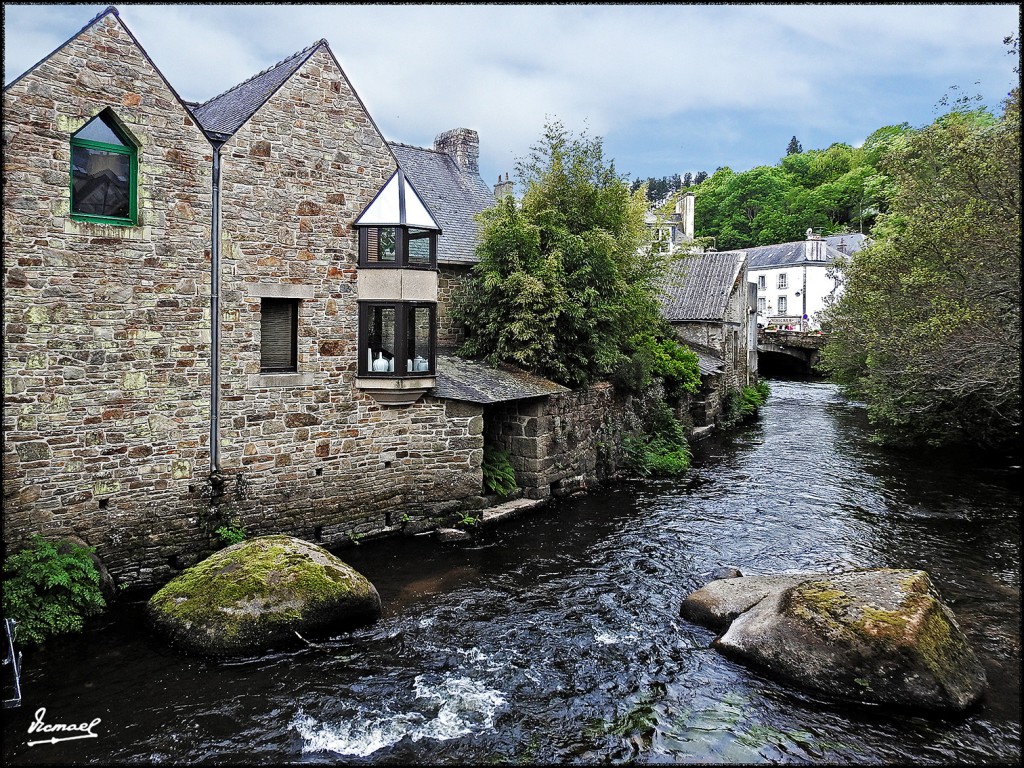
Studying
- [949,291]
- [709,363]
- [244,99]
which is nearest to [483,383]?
[244,99]

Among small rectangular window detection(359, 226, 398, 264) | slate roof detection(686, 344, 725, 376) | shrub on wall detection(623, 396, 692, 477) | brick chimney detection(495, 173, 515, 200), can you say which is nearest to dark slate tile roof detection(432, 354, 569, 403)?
small rectangular window detection(359, 226, 398, 264)

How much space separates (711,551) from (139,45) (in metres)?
13.2

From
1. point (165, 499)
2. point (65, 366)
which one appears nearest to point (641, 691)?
point (165, 499)

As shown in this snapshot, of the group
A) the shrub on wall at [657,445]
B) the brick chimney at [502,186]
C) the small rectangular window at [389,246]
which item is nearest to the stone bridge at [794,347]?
the shrub on wall at [657,445]

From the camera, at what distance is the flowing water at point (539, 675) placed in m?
7.22

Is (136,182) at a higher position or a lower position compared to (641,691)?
higher

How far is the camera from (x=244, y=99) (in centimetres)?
1350

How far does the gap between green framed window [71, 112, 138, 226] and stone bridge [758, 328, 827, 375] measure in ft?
131

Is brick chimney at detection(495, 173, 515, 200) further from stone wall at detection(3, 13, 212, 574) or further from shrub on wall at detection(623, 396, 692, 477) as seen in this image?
stone wall at detection(3, 13, 212, 574)

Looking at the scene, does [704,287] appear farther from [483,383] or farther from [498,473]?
[498,473]

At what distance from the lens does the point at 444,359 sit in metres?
17.5

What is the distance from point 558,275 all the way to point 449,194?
5467 millimetres

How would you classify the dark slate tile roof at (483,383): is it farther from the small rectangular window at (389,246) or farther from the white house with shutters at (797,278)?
the white house with shutters at (797,278)

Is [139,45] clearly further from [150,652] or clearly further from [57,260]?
[150,652]
